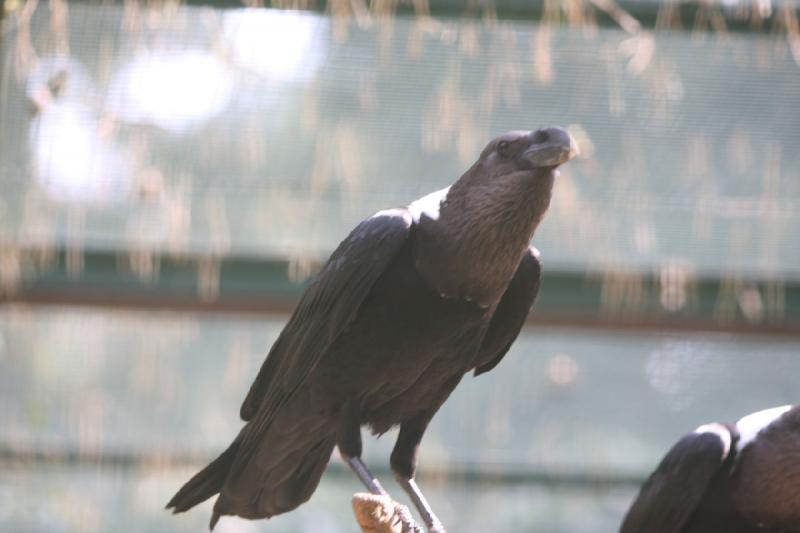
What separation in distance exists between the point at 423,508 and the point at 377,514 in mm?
458

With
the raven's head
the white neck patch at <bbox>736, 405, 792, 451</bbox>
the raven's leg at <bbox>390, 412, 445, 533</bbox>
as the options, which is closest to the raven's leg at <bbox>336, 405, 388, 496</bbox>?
the raven's leg at <bbox>390, 412, 445, 533</bbox>

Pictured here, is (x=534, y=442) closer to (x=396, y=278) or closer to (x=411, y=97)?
(x=411, y=97)

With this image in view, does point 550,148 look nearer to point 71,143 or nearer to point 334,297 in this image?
point 334,297

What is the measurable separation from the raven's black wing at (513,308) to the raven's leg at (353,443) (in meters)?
0.41

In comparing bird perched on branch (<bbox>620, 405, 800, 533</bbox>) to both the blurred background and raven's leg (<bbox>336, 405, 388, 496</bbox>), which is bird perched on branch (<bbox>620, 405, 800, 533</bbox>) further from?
the blurred background

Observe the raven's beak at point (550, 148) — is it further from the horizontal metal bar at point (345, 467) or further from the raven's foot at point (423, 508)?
the horizontal metal bar at point (345, 467)

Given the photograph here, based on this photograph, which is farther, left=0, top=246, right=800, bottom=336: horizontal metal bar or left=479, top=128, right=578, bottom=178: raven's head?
left=0, top=246, right=800, bottom=336: horizontal metal bar

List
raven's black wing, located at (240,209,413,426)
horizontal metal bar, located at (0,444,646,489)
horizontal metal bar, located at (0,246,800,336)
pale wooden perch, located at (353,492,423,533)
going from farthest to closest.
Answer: horizontal metal bar, located at (0,444,646,489) → horizontal metal bar, located at (0,246,800,336) → raven's black wing, located at (240,209,413,426) → pale wooden perch, located at (353,492,423,533)

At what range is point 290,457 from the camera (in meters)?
3.58

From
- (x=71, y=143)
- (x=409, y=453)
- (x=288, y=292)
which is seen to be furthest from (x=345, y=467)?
(x=409, y=453)

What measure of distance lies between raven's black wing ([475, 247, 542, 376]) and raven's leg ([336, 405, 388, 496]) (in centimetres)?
41

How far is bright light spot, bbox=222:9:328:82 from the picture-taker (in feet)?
15.9

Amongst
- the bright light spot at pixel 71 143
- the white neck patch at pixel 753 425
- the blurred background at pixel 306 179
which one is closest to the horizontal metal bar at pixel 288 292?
the blurred background at pixel 306 179

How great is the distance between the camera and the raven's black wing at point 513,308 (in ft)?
11.5
